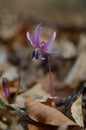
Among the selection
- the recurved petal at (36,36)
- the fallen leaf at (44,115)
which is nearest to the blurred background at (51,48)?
the recurved petal at (36,36)

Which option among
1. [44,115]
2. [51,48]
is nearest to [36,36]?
[44,115]

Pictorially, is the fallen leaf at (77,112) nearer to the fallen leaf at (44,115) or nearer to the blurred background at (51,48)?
the fallen leaf at (44,115)

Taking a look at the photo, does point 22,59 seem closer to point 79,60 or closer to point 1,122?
point 79,60

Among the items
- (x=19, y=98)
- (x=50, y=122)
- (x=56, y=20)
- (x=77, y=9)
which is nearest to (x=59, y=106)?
(x=19, y=98)

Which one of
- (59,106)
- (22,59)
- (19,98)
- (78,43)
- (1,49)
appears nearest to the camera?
(59,106)

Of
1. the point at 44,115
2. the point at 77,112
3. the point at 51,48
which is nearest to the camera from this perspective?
the point at 44,115

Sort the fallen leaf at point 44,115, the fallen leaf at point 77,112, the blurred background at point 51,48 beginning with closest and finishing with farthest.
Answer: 1. the fallen leaf at point 44,115
2. the fallen leaf at point 77,112
3. the blurred background at point 51,48

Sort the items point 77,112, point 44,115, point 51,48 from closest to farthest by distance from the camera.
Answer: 1. point 44,115
2. point 77,112
3. point 51,48

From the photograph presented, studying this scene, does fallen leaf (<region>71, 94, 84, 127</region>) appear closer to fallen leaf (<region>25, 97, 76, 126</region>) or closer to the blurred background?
fallen leaf (<region>25, 97, 76, 126</region>)

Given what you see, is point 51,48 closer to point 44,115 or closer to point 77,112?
point 77,112
